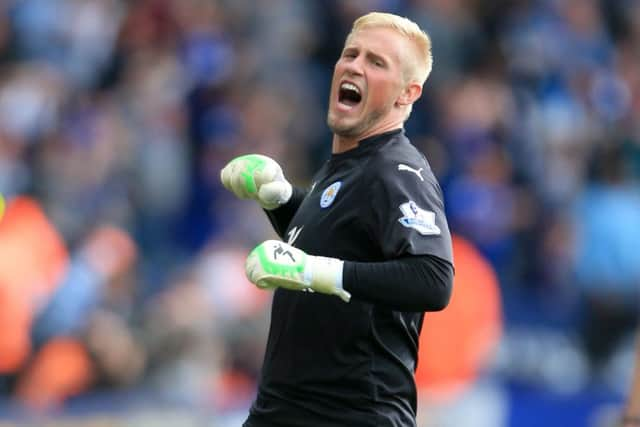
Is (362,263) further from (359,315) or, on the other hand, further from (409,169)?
(409,169)

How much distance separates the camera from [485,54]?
1320cm

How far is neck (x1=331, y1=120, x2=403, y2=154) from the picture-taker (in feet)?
16.6

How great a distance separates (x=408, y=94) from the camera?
201 inches

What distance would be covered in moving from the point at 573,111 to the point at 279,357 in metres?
8.59

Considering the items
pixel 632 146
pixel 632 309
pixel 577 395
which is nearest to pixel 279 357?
pixel 577 395

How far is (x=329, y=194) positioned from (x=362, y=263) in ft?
1.37

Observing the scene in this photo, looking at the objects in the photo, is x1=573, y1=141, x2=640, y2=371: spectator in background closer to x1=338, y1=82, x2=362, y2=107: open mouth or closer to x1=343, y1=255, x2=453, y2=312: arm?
x1=338, y1=82, x2=362, y2=107: open mouth

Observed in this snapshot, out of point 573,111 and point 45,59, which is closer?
point 45,59

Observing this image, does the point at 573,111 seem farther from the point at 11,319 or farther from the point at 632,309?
the point at 11,319

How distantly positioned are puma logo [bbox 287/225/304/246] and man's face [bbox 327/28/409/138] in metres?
0.36

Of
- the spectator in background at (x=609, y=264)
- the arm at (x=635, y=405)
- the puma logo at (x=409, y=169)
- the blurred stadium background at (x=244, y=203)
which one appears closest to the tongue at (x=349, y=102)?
the puma logo at (x=409, y=169)

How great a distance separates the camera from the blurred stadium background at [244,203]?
9305 mm

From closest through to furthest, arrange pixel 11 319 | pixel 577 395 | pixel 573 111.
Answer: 1. pixel 11 319
2. pixel 577 395
3. pixel 573 111

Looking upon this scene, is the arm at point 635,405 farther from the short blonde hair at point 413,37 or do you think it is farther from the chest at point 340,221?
the short blonde hair at point 413,37
